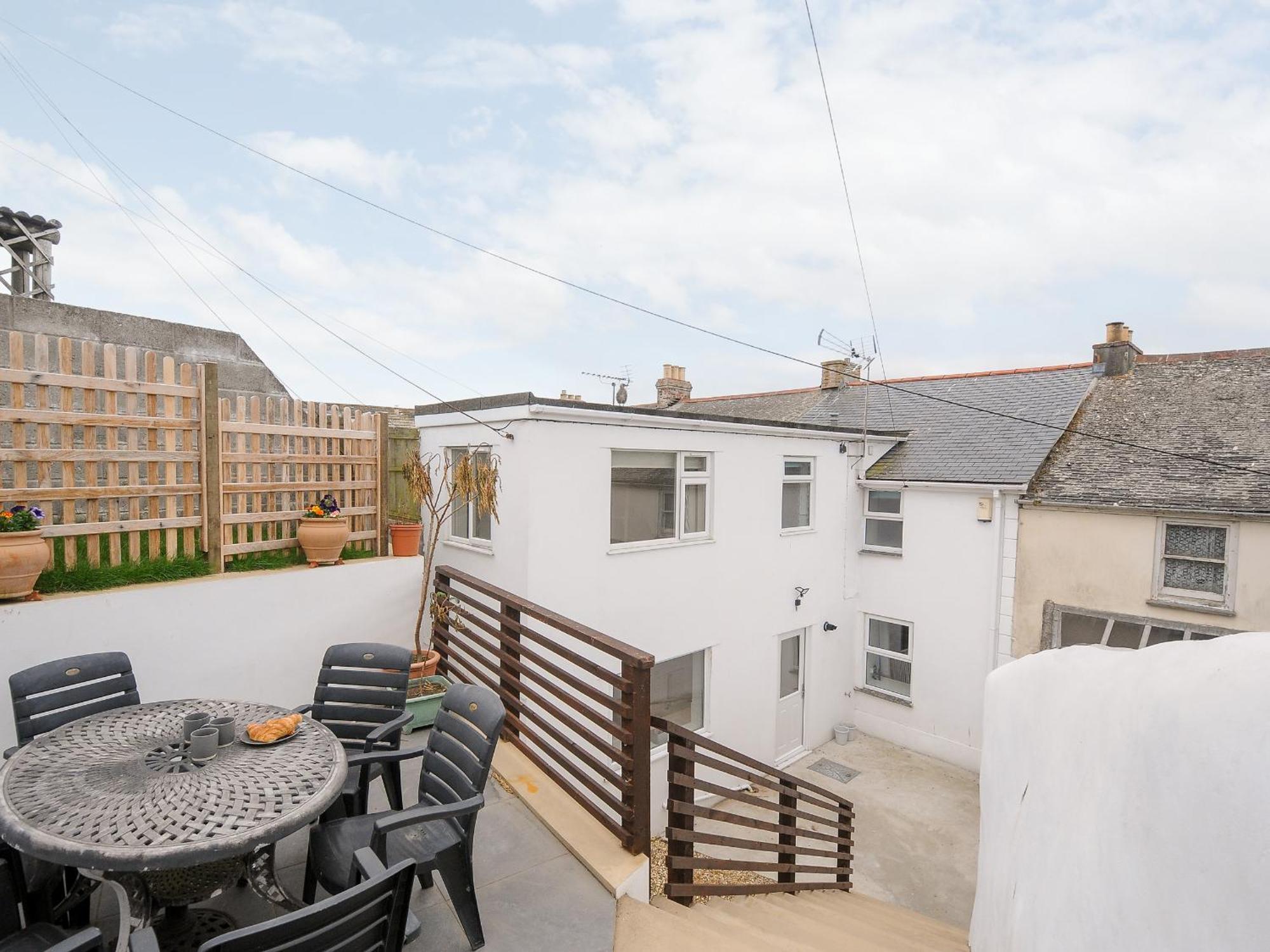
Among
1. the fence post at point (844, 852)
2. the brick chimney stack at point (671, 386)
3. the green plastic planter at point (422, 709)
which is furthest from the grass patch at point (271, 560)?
the brick chimney stack at point (671, 386)

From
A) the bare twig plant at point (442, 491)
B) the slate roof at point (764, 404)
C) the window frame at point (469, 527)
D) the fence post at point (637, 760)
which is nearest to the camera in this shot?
the fence post at point (637, 760)

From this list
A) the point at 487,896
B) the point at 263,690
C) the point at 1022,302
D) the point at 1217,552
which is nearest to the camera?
the point at 487,896

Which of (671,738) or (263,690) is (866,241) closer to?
(671,738)

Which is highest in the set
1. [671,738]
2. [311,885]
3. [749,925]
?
[671,738]

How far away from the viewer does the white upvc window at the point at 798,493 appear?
9484 mm

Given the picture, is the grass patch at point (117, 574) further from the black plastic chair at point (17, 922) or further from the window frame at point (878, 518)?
the window frame at point (878, 518)

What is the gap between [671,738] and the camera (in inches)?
136

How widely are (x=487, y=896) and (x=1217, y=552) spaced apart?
10.6 m

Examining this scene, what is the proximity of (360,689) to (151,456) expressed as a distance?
280 cm

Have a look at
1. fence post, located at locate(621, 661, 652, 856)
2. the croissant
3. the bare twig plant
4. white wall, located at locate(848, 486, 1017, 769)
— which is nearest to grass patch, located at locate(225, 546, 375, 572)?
the bare twig plant

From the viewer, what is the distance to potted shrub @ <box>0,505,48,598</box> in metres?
3.92

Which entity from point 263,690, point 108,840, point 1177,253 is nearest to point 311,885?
point 108,840

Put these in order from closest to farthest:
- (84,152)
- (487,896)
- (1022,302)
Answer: (487,896) → (84,152) → (1022,302)

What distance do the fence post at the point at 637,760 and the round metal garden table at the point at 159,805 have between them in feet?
4.78
